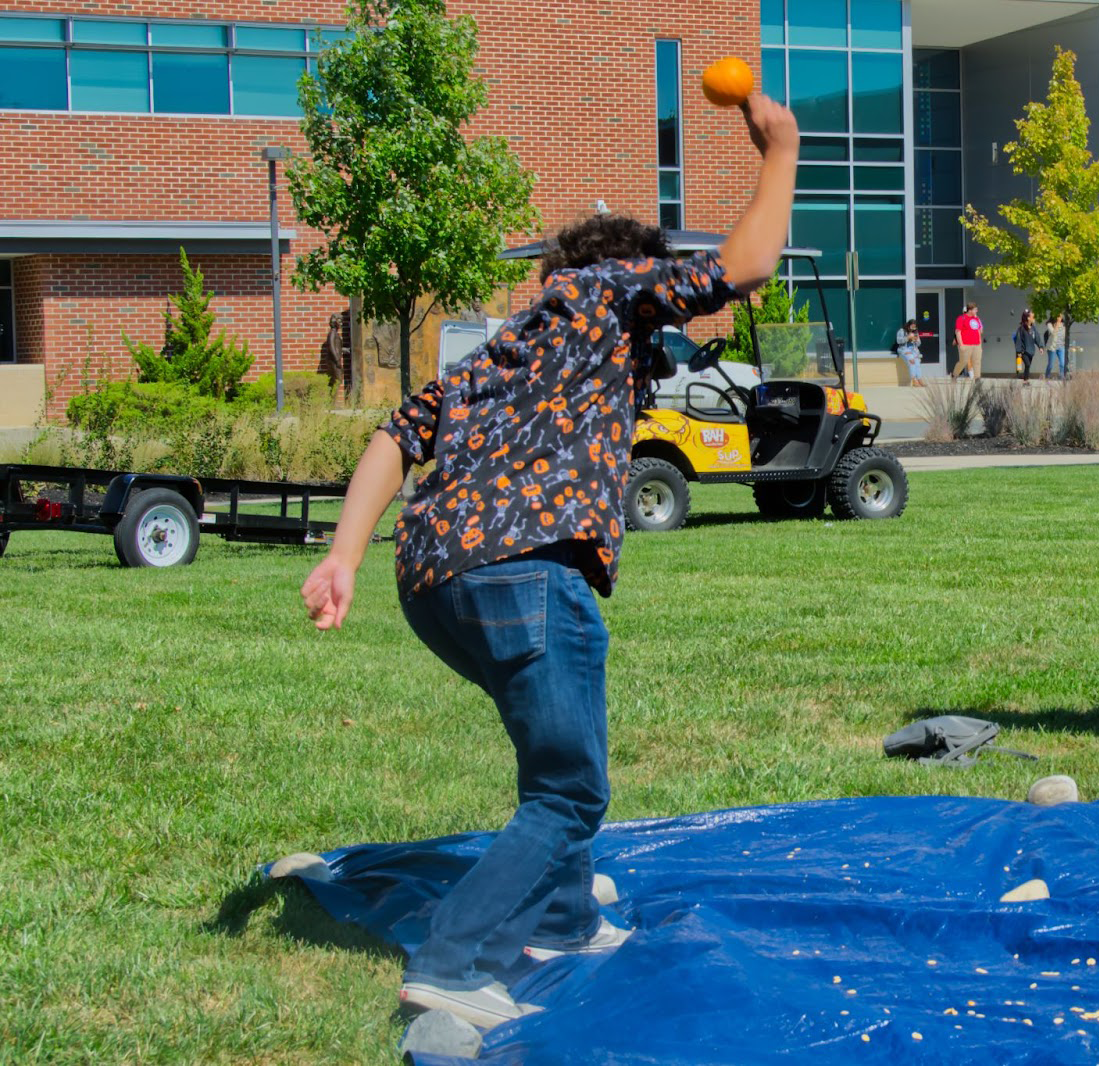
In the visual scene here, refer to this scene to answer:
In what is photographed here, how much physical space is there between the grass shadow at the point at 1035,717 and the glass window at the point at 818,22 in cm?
3182

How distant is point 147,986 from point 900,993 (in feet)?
5.15

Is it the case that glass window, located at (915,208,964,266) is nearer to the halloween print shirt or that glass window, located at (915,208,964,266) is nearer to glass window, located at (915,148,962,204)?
glass window, located at (915,148,962,204)

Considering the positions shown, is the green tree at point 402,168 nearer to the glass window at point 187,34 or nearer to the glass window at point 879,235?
the glass window at point 187,34

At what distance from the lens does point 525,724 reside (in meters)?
3.00

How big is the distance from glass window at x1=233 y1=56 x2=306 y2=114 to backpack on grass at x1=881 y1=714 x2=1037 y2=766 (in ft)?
80.6

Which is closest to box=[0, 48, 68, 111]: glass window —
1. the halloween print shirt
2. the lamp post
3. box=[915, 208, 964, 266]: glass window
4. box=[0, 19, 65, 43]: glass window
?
box=[0, 19, 65, 43]: glass window

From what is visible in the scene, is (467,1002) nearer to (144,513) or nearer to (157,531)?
(144,513)

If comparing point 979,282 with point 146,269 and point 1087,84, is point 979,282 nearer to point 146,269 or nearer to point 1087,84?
point 1087,84

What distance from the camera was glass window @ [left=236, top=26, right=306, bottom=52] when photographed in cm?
2750

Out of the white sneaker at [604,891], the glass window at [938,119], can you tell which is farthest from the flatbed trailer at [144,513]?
the glass window at [938,119]

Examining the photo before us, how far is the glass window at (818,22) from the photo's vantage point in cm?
3512

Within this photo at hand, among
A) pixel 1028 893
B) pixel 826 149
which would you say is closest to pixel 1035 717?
pixel 1028 893

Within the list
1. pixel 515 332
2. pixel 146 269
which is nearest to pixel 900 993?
pixel 515 332

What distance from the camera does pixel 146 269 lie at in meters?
27.0
